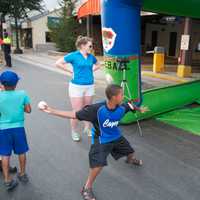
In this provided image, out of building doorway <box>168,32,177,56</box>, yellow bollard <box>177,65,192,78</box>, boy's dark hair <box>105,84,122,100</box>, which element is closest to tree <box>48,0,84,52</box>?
building doorway <box>168,32,177,56</box>

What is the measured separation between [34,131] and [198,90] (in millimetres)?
4276

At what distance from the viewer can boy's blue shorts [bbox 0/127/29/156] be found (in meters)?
2.91

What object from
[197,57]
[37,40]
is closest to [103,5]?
[197,57]

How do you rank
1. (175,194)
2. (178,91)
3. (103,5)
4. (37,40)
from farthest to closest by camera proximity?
1. (37,40)
2. (178,91)
3. (103,5)
4. (175,194)

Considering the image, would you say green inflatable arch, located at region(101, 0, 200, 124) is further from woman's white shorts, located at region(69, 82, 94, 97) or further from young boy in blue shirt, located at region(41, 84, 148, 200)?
young boy in blue shirt, located at region(41, 84, 148, 200)

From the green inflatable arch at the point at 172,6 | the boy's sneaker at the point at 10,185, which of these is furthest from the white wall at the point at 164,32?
the boy's sneaker at the point at 10,185

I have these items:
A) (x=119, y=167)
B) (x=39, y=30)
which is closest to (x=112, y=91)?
(x=119, y=167)

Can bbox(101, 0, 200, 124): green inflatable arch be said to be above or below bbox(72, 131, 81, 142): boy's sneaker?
above

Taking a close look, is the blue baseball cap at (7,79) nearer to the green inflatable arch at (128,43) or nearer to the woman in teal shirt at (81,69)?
the woman in teal shirt at (81,69)

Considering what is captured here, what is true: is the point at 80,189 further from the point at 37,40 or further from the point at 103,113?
the point at 37,40

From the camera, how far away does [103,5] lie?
4879 millimetres

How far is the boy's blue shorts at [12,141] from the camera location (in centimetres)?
291

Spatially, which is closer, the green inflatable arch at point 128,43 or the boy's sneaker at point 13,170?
the boy's sneaker at point 13,170

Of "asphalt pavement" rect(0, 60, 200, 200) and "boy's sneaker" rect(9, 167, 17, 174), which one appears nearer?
"asphalt pavement" rect(0, 60, 200, 200)
